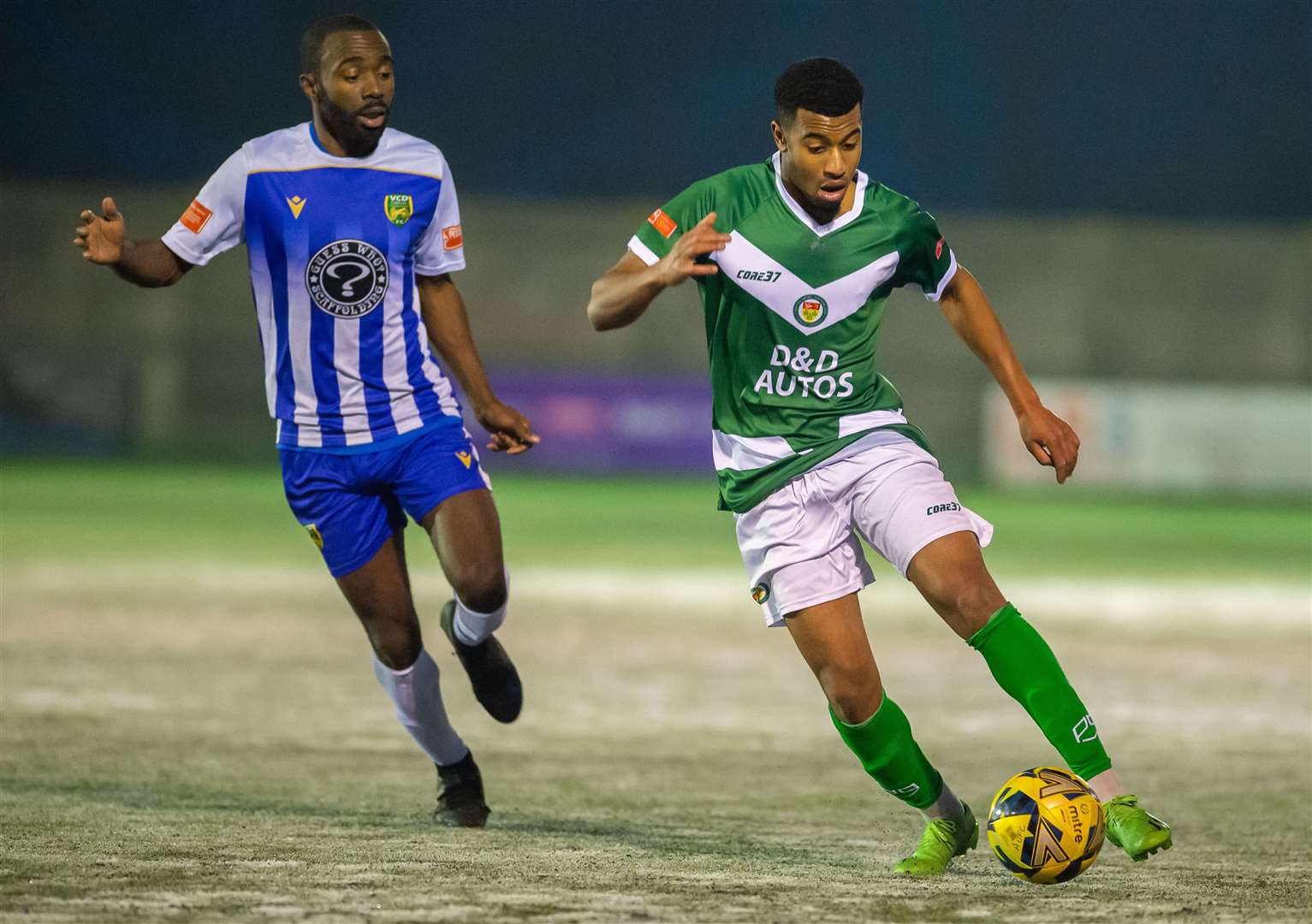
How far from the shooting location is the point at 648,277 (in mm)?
4691

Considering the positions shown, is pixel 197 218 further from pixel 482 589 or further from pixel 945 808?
pixel 945 808

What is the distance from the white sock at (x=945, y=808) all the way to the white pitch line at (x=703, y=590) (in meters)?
6.98

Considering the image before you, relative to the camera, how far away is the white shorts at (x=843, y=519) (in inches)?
195

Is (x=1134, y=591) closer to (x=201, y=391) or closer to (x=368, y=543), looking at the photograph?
(x=368, y=543)

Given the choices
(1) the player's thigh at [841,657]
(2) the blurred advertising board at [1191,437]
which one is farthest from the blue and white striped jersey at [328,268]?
(2) the blurred advertising board at [1191,437]

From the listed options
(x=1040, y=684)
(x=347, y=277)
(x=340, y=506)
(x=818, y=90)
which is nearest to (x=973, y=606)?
(x=1040, y=684)

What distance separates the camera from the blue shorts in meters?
5.61

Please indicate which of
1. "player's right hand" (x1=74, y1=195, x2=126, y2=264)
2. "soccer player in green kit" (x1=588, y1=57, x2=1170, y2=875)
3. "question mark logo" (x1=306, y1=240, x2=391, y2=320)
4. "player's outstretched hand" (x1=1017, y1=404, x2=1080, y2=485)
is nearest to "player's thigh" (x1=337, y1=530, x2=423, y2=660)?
"question mark logo" (x1=306, y1=240, x2=391, y2=320)

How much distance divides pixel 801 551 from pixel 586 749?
2661mm

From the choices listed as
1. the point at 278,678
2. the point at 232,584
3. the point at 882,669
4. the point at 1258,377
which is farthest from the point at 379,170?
the point at 1258,377

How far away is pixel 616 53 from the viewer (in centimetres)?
3206

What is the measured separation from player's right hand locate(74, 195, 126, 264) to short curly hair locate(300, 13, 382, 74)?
0.78 m

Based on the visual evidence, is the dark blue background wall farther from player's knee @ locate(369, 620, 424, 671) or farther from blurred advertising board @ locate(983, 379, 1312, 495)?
player's knee @ locate(369, 620, 424, 671)

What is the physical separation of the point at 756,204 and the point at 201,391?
24.4 metres
